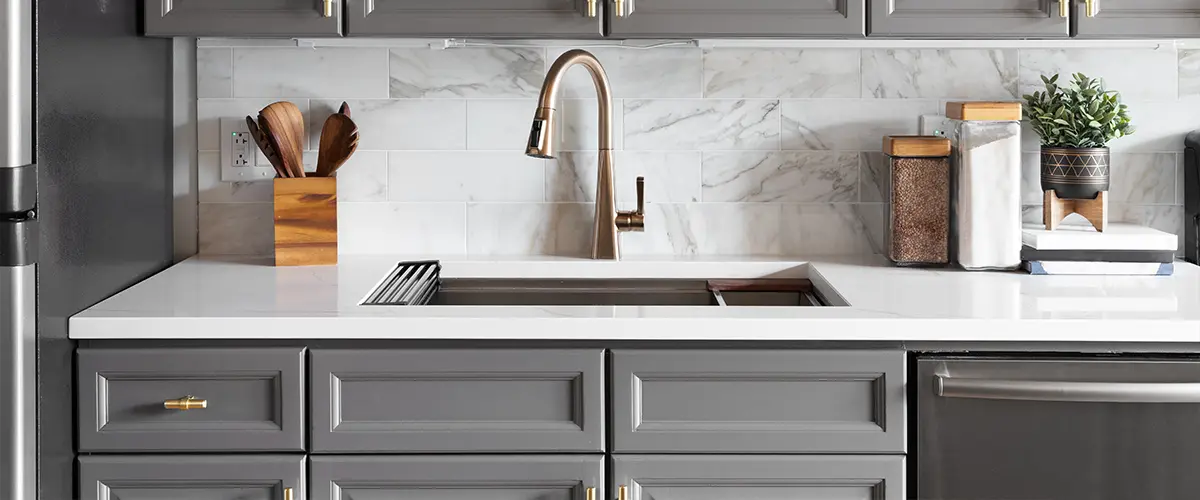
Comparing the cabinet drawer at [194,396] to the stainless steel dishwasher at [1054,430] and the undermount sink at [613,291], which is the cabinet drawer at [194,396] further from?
the stainless steel dishwasher at [1054,430]

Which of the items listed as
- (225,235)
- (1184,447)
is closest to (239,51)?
(225,235)

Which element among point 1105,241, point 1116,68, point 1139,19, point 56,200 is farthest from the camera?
point 1116,68

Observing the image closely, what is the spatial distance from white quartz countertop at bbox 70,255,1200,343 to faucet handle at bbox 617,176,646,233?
45 centimetres

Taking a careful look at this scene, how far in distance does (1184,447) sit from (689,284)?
0.92m

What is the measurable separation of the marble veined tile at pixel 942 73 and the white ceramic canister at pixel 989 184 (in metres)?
0.22

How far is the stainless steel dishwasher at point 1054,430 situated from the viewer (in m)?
1.62

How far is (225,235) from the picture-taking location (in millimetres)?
2318

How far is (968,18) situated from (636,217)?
28.2 inches

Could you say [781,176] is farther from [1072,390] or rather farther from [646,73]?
[1072,390]

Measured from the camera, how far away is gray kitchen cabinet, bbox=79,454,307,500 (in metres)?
1.63

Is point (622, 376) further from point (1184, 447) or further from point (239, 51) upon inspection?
point (239, 51)

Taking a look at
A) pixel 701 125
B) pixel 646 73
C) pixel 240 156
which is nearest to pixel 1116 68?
pixel 701 125

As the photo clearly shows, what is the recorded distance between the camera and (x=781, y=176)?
91.0 inches

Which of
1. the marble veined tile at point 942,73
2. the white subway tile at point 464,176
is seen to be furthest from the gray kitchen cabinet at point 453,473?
the marble veined tile at point 942,73
